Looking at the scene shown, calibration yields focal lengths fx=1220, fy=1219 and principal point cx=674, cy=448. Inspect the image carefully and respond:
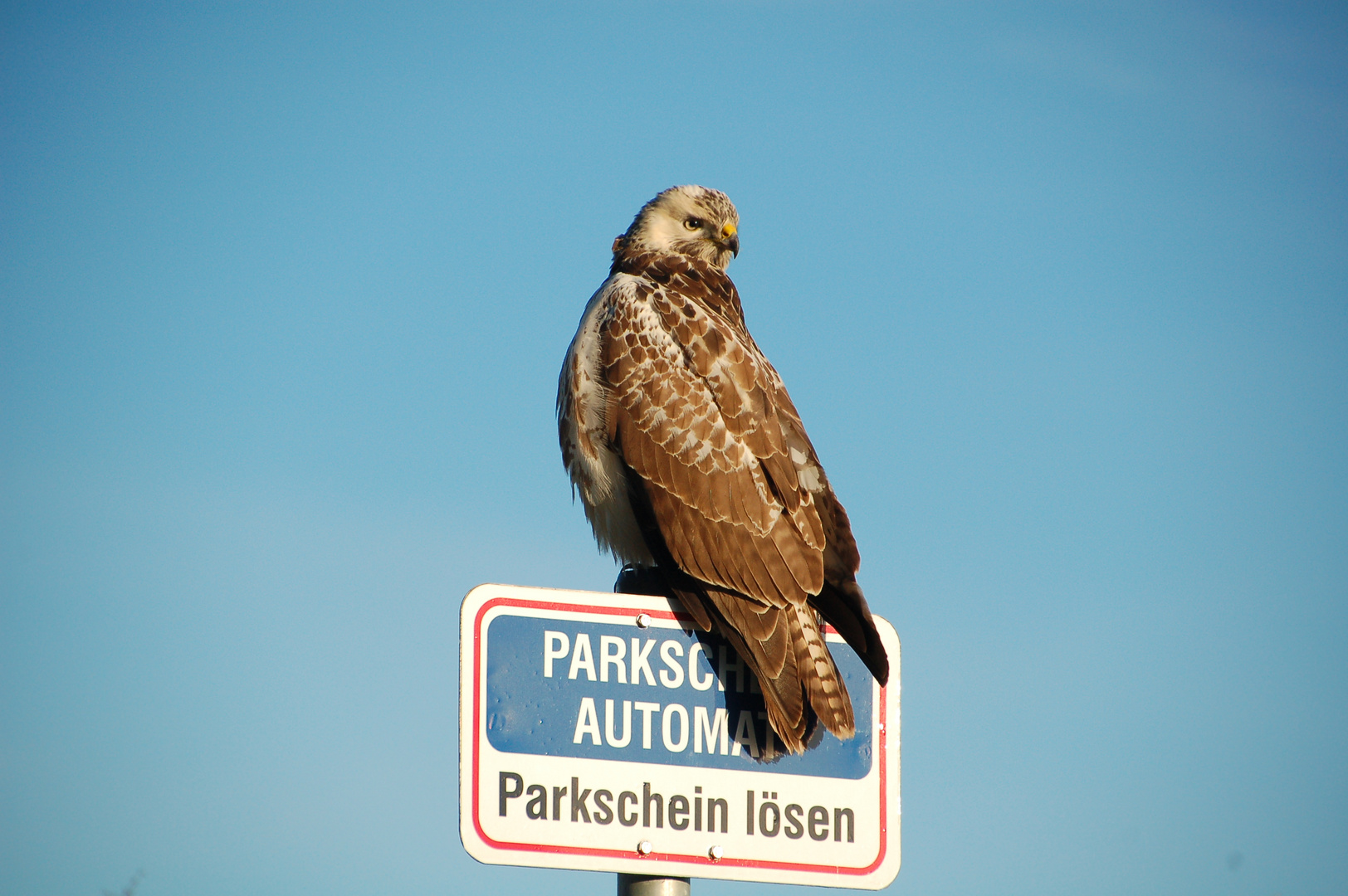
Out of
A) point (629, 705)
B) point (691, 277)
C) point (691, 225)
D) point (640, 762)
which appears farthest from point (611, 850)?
point (691, 225)

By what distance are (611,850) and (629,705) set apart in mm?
274

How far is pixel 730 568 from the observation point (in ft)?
9.74

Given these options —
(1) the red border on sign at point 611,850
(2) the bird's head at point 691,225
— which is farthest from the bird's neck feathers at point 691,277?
(1) the red border on sign at point 611,850

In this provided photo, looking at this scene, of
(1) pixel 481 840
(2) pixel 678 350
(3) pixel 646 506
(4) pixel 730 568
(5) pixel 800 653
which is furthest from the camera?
(2) pixel 678 350

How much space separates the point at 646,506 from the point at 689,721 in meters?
1.00

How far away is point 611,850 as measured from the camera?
2213 mm

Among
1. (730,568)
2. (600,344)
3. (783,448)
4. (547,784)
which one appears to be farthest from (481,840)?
(600,344)

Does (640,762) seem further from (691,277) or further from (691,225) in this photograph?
(691,225)

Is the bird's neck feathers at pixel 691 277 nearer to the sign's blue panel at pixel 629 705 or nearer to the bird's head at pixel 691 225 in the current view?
the bird's head at pixel 691 225

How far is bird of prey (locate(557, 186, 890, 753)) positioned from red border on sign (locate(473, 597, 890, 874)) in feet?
0.59

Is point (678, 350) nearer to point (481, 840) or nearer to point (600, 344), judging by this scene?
point (600, 344)

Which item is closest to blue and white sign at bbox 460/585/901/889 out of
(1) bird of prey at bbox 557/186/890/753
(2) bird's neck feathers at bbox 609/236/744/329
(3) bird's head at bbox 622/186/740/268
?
(1) bird of prey at bbox 557/186/890/753

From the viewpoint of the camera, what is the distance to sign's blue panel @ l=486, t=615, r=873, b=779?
7.53ft

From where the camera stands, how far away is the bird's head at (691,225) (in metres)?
4.51
